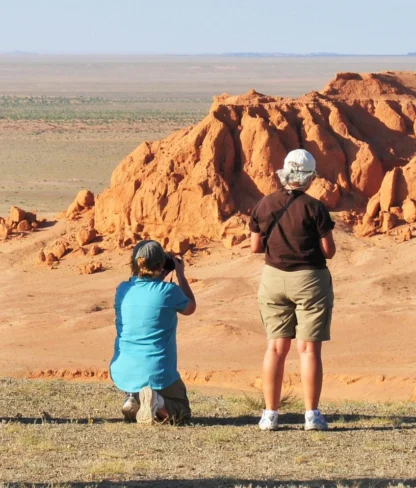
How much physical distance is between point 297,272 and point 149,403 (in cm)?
132

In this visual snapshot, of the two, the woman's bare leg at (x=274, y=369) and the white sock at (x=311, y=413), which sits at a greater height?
the woman's bare leg at (x=274, y=369)

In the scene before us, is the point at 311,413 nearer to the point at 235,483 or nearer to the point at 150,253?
the point at 150,253

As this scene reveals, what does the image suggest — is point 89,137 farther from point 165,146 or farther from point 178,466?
point 178,466

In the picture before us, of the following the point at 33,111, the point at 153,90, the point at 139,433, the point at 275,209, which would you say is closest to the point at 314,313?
the point at 275,209

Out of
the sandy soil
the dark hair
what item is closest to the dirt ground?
the sandy soil

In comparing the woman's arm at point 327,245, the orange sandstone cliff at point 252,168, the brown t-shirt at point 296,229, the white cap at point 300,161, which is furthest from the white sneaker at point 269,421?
the orange sandstone cliff at point 252,168

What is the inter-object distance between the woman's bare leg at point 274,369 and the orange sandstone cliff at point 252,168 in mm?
11322

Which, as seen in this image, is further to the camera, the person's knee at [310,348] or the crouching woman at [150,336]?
the crouching woman at [150,336]

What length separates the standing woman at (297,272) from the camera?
6883mm

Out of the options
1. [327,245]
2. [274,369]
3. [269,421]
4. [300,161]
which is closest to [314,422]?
[269,421]

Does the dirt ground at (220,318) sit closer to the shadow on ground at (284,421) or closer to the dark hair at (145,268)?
the shadow on ground at (284,421)

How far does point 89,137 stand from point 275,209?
162 ft

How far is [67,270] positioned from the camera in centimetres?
1948

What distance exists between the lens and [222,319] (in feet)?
50.4
